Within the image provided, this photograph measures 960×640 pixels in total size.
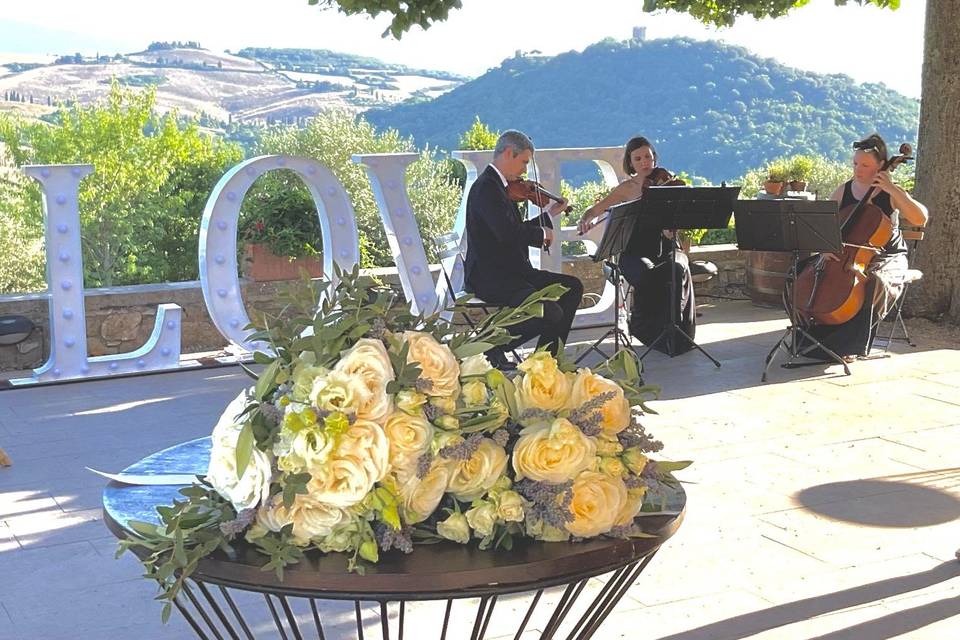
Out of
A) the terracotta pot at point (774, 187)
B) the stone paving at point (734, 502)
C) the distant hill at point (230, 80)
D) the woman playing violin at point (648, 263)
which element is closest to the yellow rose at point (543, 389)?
the stone paving at point (734, 502)

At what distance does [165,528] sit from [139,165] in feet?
54.2

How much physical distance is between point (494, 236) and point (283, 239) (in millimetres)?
2341

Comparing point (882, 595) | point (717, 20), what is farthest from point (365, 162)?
point (882, 595)

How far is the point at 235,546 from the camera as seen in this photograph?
185cm

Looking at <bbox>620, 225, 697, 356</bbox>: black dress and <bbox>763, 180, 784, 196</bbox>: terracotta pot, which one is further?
<bbox>763, 180, 784, 196</bbox>: terracotta pot

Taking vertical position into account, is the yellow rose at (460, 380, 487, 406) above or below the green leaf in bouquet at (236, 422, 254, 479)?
above

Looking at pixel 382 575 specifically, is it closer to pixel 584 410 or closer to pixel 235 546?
pixel 235 546

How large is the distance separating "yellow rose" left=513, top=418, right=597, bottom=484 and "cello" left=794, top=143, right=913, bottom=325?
5.49 metres

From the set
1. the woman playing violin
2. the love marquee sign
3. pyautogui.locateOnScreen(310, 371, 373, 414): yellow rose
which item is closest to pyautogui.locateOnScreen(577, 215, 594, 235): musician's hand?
the woman playing violin

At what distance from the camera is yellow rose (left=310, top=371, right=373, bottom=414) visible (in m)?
1.71

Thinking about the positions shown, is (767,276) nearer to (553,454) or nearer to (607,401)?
(607,401)

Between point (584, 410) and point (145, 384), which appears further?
point (145, 384)

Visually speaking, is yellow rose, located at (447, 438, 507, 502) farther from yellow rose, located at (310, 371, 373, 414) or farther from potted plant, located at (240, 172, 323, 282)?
potted plant, located at (240, 172, 323, 282)

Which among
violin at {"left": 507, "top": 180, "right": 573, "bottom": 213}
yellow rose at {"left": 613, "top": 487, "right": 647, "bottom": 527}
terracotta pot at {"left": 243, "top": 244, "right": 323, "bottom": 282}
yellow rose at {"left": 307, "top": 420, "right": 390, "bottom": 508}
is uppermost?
violin at {"left": 507, "top": 180, "right": 573, "bottom": 213}
